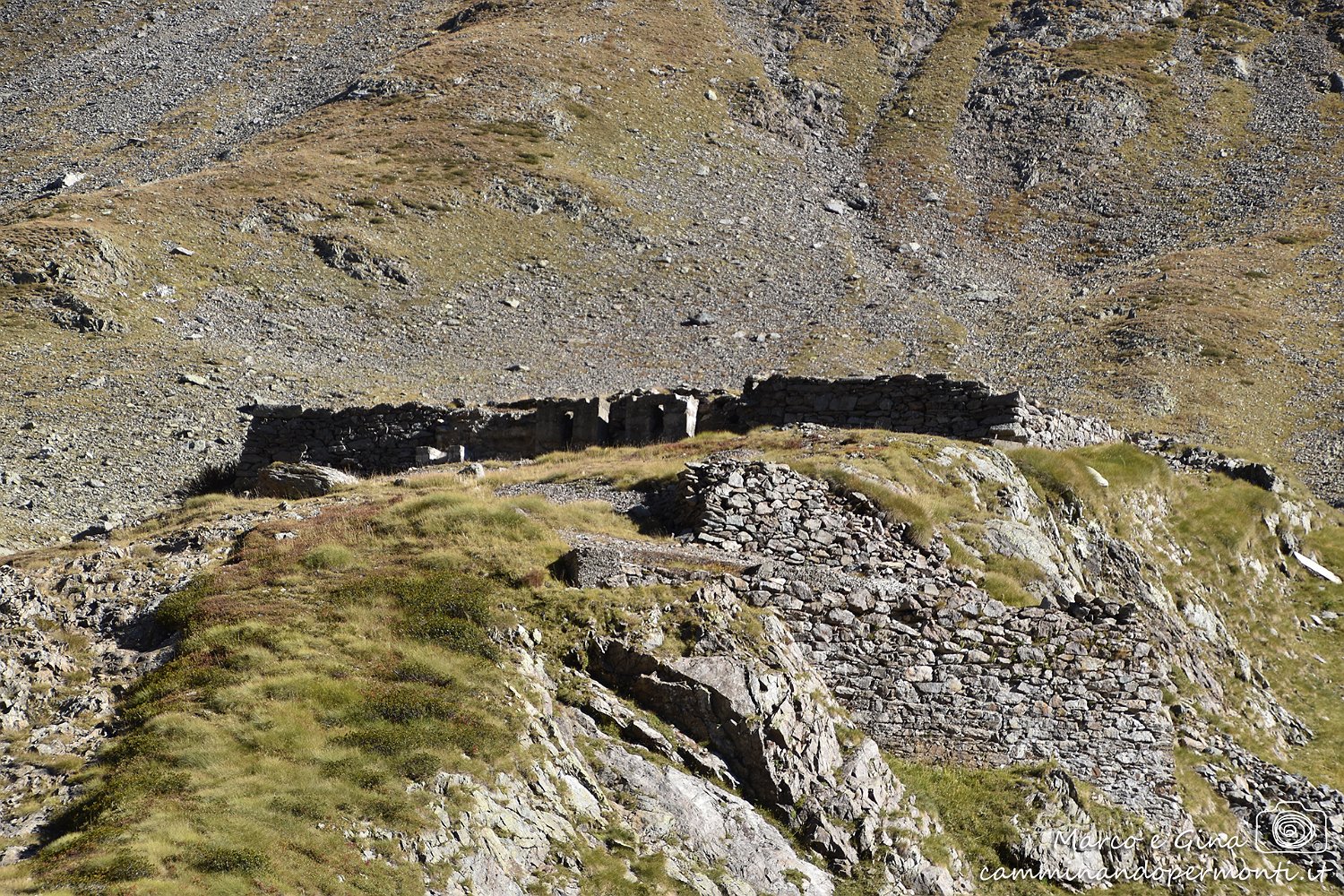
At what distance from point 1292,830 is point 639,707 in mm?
11300

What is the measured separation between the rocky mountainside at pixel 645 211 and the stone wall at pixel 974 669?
79.1ft

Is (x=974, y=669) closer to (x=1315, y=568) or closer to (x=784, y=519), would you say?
(x=784, y=519)

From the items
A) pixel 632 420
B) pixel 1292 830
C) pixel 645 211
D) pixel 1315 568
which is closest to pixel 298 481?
pixel 632 420

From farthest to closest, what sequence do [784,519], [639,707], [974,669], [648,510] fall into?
[648,510] < [784,519] < [974,669] < [639,707]

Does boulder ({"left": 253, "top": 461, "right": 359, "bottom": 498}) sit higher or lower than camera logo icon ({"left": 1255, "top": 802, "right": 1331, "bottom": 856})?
higher

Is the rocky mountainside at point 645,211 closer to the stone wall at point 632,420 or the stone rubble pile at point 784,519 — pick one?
the stone wall at point 632,420

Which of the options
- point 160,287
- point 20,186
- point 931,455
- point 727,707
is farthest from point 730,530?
point 20,186

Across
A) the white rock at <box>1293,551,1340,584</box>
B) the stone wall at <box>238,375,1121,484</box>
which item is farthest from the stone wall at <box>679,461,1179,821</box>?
the white rock at <box>1293,551,1340,584</box>

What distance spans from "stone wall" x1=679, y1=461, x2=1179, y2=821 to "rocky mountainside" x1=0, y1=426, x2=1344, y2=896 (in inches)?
2.0

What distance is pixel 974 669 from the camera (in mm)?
17469

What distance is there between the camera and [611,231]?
75.4 metres

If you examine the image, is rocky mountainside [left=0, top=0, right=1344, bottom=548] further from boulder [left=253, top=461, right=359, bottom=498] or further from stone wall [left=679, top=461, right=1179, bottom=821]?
stone wall [left=679, top=461, right=1179, bottom=821]

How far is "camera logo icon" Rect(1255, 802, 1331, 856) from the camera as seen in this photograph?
59.9ft

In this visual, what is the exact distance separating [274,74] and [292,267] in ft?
142
